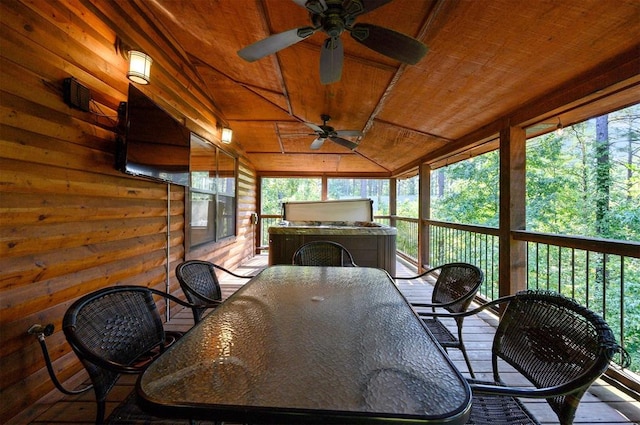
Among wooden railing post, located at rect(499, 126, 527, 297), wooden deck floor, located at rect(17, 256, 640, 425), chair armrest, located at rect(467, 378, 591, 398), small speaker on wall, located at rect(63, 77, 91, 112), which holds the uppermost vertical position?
small speaker on wall, located at rect(63, 77, 91, 112)

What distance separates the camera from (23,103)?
5.20ft

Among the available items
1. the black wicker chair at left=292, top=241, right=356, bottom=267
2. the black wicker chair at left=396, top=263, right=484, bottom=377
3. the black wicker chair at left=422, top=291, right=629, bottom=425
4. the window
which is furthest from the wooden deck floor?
the window

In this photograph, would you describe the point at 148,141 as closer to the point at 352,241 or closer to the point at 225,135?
the point at 225,135

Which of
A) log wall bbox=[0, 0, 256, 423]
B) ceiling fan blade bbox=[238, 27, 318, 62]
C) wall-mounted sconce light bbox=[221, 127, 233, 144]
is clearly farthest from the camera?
wall-mounted sconce light bbox=[221, 127, 233, 144]

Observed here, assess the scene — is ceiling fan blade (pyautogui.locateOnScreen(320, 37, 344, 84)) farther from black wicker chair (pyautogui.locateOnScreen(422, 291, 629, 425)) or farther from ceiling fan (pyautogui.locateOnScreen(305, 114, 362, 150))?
black wicker chair (pyautogui.locateOnScreen(422, 291, 629, 425))

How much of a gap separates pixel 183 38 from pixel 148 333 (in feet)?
10.8

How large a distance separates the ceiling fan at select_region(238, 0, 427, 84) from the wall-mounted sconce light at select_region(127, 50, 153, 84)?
0.92 meters

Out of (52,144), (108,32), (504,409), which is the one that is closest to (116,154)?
(52,144)

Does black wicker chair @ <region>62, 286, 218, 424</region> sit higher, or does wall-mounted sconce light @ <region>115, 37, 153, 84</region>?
wall-mounted sconce light @ <region>115, 37, 153, 84</region>

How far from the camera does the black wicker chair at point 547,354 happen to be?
3.05 ft

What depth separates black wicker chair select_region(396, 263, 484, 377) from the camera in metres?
1.76

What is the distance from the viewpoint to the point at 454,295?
198cm

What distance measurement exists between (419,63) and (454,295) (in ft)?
6.64

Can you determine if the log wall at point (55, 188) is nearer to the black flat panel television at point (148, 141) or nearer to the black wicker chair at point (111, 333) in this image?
the black flat panel television at point (148, 141)
